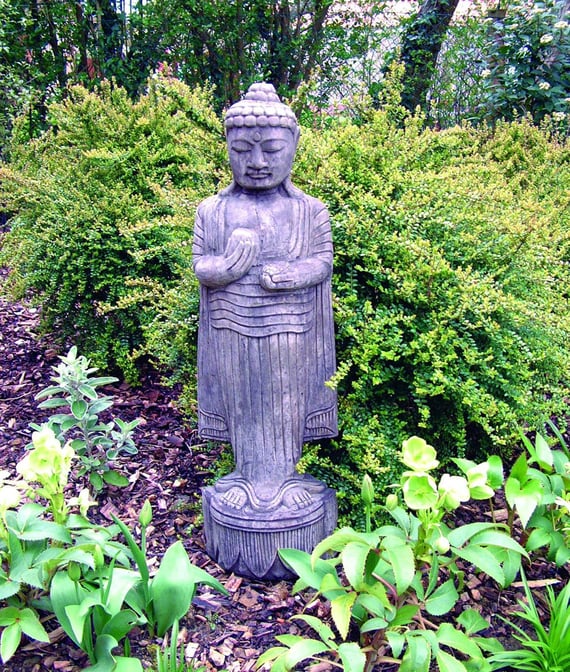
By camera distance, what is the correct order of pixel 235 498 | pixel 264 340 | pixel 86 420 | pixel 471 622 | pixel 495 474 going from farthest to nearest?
pixel 86 420 < pixel 235 498 < pixel 264 340 < pixel 495 474 < pixel 471 622

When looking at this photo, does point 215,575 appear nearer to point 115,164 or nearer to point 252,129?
point 252,129

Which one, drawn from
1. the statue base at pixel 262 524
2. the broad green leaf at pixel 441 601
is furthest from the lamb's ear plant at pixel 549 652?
the statue base at pixel 262 524

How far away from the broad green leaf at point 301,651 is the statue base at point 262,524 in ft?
1.98

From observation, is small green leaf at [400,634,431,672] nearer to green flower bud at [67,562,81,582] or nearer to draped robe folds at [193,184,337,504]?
draped robe folds at [193,184,337,504]

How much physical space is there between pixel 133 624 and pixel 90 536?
34 cm

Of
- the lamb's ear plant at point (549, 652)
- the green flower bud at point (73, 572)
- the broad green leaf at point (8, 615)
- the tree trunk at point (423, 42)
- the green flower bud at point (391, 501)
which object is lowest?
the lamb's ear plant at point (549, 652)

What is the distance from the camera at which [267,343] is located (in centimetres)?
247

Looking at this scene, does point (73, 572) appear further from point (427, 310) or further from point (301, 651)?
point (427, 310)

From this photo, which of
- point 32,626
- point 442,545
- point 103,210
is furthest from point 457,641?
point 103,210

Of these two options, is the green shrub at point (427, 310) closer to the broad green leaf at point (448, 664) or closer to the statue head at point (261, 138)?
the statue head at point (261, 138)

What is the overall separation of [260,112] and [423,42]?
7.02m

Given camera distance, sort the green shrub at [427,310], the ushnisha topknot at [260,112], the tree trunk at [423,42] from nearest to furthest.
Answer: the ushnisha topknot at [260,112], the green shrub at [427,310], the tree trunk at [423,42]

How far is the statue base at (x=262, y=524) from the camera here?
2.50 metres

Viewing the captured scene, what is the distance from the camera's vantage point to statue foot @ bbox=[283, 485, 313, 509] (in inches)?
101
